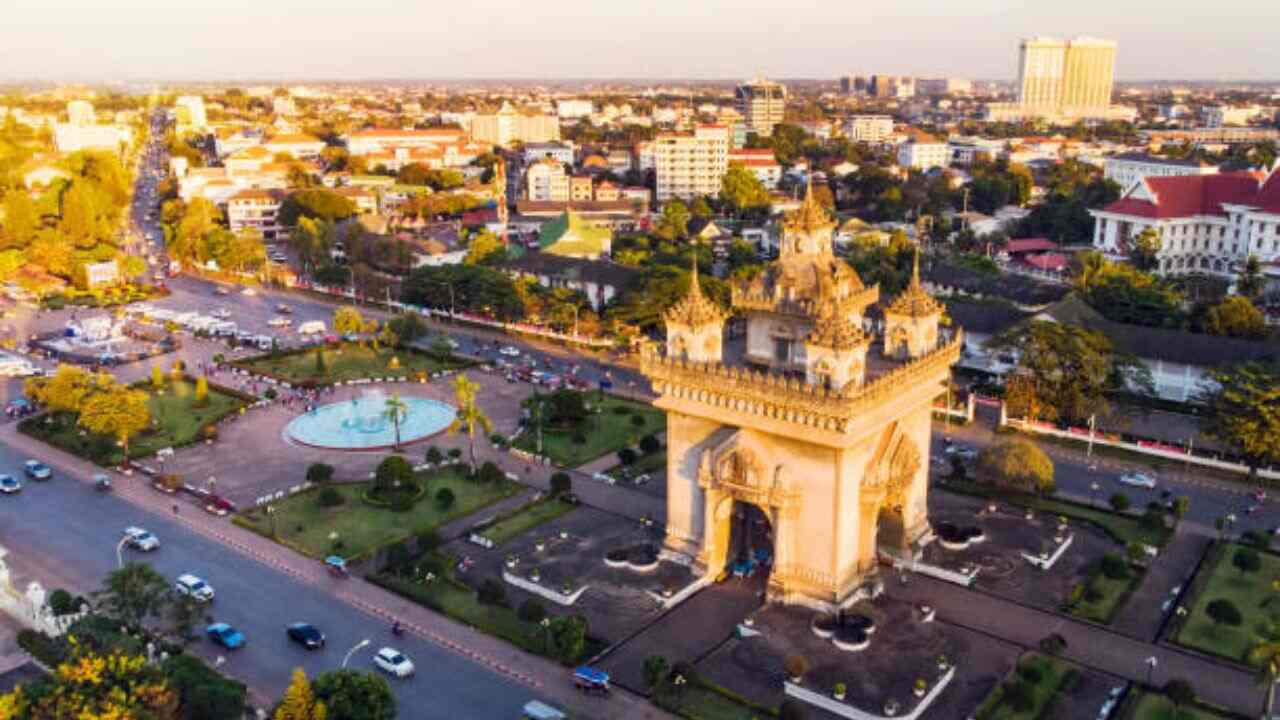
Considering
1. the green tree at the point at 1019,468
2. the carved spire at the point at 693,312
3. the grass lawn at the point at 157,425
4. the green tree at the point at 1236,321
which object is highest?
the carved spire at the point at 693,312

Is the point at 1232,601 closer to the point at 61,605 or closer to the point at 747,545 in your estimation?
the point at 747,545

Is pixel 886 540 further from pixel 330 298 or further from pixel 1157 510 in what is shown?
pixel 330 298

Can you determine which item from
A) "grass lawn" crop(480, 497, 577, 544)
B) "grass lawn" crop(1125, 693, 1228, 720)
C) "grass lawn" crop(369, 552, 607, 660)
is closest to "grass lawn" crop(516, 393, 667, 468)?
"grass lawn" crop(480, 497, 577, 544)

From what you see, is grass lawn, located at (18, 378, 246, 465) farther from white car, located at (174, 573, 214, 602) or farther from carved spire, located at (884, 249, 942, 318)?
carved spire, located at (884, 249, 942, 318)

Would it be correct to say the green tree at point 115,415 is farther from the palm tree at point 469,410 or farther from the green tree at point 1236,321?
the green tree at point 1236,321

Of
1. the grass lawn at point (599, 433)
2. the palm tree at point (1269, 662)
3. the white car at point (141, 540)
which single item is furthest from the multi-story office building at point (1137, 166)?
the white car at point (141, 540)

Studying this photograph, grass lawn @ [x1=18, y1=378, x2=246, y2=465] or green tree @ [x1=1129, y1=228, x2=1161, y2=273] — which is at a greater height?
green tree @ [x1=1129, y1=228, x2=1161, y2=273]

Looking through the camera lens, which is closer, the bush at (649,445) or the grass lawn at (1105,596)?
the grass lawn at (1105,596)

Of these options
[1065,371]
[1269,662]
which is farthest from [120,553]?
[1065,371]
